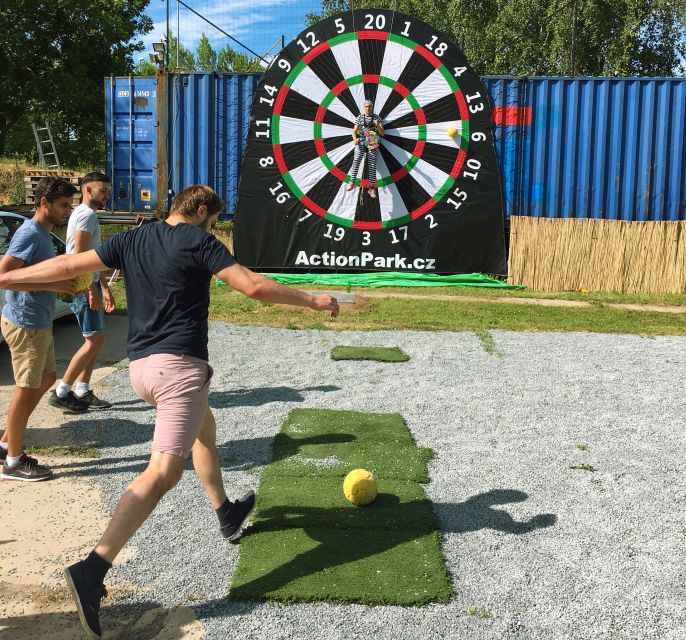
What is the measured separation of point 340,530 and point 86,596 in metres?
1.38

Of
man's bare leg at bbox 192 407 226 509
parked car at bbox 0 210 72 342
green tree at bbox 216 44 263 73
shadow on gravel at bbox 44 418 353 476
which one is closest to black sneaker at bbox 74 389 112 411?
shadow on gravel at bbox 44 418 353 476

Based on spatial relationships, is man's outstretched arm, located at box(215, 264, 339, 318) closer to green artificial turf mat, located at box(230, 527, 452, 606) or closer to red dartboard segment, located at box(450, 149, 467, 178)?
green artificial turf mat, located at box(230, 527, 452, 606)

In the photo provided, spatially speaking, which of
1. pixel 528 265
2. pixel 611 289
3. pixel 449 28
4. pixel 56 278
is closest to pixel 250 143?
pixel 528 265

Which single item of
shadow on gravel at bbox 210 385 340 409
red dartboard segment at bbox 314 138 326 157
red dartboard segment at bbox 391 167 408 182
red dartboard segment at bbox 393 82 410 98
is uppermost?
red dartboard segment at bbox 393 82 410 98

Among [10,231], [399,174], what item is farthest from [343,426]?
[399,174]

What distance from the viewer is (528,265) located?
12.8 m

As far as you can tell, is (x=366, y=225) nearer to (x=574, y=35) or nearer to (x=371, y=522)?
(x=371, y=522)

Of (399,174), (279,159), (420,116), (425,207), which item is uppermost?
(420,116)

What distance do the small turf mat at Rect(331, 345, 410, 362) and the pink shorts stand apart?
479 centimetres

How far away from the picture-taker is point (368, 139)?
13.0m

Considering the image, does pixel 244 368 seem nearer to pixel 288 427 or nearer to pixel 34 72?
pixel 288 427

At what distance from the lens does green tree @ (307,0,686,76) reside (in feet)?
99.8

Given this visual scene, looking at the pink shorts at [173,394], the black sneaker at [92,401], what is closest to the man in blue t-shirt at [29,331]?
the black sneaker at [92,401]

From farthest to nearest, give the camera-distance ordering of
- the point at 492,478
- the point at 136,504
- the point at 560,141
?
1. the point at 560,141
2. the point at 492,478
3. the point at 136,504
